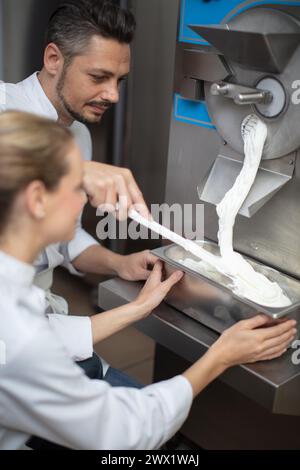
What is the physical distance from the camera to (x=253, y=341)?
88 centimetres

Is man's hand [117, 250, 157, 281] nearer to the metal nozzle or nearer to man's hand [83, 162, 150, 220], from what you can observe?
man's hand [83, 162, 150, 220]

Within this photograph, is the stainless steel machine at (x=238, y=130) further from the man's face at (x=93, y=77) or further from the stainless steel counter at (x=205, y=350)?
the man's face at (x=93, y=77)

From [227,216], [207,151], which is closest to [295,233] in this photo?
[227,216]

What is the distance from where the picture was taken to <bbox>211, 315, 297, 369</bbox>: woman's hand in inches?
34.7

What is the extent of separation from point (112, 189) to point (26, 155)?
32 centimetres

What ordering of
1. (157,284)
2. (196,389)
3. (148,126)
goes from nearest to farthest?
(196,389)
(157,284)
(148,126)

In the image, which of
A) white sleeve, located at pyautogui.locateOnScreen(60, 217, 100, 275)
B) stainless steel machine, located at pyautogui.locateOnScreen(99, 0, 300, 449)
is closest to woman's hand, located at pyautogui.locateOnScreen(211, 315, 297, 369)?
stainless steel machine, located at pyautogui.locateOnScreen(99, 0, 300, 449)

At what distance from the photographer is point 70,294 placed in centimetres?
233

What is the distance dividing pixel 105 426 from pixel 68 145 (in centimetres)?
38

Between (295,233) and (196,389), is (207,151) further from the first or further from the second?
(196,389)

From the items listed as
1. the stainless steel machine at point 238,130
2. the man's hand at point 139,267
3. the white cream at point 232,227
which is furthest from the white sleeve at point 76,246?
the white cream at point 232,227

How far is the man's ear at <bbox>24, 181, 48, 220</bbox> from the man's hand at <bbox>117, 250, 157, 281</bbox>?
0.44 meters

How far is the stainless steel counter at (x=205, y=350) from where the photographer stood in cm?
87

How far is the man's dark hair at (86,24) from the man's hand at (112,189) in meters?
0.36
